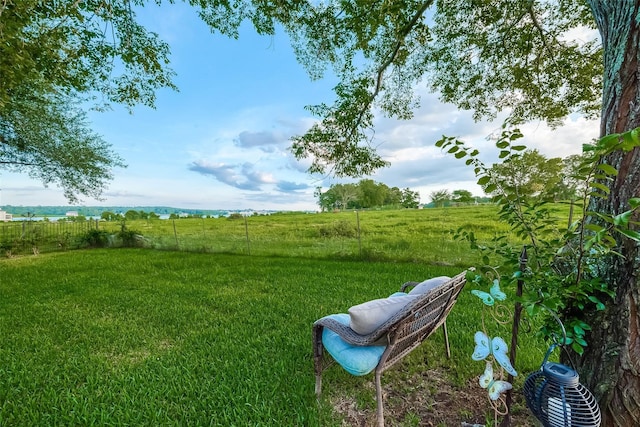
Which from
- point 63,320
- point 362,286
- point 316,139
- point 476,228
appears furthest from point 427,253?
point 63,320

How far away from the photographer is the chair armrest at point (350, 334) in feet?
4.74

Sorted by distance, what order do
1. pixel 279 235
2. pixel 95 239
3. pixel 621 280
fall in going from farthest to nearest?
pixel 95 239 < pixel 279 235 < pixel 621 280

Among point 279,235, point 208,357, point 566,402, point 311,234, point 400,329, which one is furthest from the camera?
point 279,235

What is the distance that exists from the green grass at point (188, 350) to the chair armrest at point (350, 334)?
569 mm

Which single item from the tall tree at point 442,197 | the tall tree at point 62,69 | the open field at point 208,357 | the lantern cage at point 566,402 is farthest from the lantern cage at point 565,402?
the tall tree at point 62,69

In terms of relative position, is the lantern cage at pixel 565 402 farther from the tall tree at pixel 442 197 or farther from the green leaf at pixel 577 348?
the tall tree at pixel 442 197

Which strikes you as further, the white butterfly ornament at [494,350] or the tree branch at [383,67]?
the tree branch at [383,67]

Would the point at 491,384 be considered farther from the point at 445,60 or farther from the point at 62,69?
the point at 445,60

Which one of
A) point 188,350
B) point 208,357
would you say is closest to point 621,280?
point 208,357

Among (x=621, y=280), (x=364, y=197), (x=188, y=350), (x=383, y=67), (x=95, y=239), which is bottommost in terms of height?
(x=188, y=350)

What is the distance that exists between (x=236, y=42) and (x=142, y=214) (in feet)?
A: 33.6

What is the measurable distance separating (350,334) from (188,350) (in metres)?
1.87

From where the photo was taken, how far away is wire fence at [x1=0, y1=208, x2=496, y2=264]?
6.54m

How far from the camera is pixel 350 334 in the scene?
1.54 meters
